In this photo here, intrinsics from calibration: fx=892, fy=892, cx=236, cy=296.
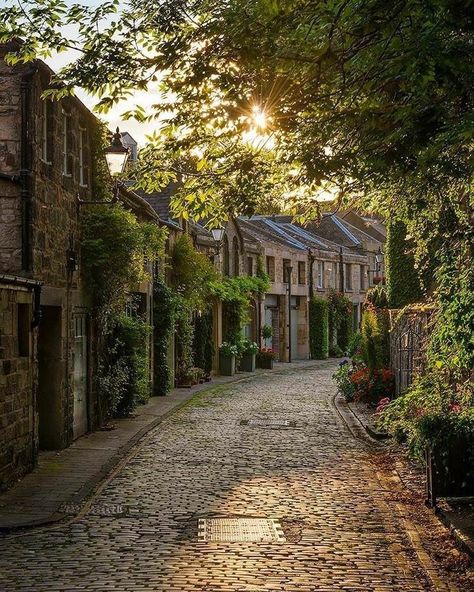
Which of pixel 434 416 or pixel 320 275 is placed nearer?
pixel 434 416

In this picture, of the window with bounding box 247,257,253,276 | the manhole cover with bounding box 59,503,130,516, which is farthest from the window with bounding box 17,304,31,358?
the window with bounding box 247,257,253,276

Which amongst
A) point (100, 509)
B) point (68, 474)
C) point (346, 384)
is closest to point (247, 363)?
point (346, 384)

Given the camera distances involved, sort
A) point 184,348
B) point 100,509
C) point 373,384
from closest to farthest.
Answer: point 100,509 < point 373,384 < point 184,348

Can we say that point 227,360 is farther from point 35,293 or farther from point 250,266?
point 35,293

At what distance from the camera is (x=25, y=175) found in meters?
14.2

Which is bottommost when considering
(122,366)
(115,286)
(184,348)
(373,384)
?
(373,384)

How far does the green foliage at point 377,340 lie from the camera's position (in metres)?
22.8

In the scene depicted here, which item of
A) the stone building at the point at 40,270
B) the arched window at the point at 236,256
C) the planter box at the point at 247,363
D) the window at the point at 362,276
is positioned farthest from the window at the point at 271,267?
the stone building at the point at 40,270

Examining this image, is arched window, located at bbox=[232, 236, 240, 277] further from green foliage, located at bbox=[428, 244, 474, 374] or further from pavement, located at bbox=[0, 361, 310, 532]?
green foliage, located at bbox=[428, 244, 474, 374]

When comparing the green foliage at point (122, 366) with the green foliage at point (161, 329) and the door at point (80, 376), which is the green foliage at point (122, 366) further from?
the green foliage at point (161, 329)

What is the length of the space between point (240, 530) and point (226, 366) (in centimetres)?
2680

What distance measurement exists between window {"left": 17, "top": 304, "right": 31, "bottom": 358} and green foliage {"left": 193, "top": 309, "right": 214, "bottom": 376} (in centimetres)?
1959

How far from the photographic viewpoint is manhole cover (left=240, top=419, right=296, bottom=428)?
19.1m

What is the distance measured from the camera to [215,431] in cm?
1819
